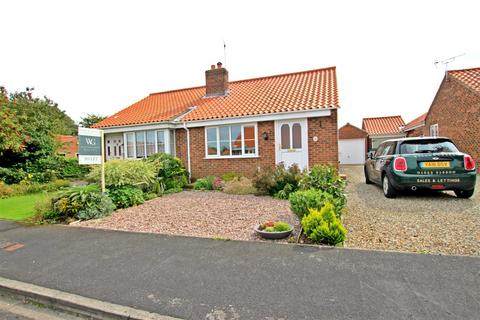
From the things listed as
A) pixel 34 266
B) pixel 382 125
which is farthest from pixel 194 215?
pixel 382 125

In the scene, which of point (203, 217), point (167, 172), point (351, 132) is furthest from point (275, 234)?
point (351, 132)

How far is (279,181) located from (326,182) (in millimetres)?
2768

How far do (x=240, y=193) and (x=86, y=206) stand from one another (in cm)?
464

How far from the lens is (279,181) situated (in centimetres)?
819

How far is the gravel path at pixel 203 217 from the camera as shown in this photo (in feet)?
16.7

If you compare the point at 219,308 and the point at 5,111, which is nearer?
the point at 219,308

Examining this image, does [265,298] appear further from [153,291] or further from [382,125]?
[382,125]

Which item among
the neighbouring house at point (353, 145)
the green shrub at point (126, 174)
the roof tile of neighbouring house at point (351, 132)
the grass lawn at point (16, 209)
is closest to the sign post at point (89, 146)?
the green shrub at point (126, 174)

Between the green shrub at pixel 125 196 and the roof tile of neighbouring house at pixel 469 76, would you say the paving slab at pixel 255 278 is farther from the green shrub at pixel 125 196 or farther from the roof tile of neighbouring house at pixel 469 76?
the roof tile of neighbouring house at pixel 469 76

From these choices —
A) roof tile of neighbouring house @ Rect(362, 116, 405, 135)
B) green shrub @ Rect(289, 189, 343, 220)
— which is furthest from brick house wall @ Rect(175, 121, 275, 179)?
roof tile of neighbouring house @ Rect(362, 116, 405, 135)

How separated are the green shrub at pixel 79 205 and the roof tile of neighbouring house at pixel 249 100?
597 centimetres

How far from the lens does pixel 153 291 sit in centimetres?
293

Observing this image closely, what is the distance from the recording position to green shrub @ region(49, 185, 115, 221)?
20.6 feet

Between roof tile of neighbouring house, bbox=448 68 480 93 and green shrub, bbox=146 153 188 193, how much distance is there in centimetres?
1469
